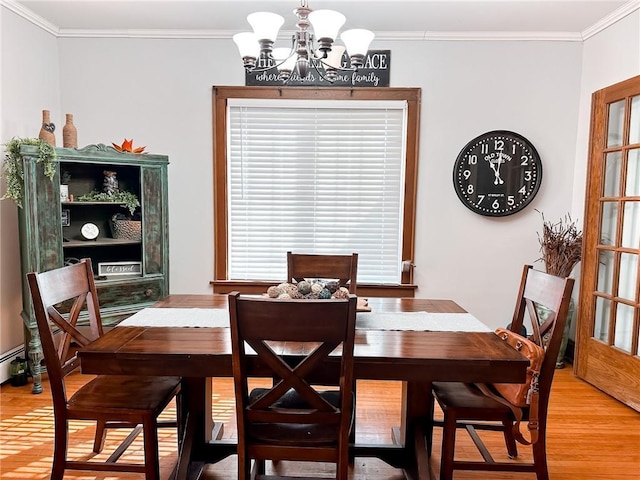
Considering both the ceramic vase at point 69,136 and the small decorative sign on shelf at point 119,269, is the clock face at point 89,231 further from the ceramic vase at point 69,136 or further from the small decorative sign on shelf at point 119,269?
the ceramic vase at point 69,136

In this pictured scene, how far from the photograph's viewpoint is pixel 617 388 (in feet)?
9.52

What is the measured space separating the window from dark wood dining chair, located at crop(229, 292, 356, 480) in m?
2.01

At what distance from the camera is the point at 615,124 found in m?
3.03

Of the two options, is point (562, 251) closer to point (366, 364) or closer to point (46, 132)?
point (366, 364)

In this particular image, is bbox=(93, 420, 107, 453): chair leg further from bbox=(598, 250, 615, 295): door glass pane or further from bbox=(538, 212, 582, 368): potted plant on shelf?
bbox=(598, 250, 615, 295): door glass pane

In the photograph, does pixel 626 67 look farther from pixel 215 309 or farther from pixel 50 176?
pixel 50 176

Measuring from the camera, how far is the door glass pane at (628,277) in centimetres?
284

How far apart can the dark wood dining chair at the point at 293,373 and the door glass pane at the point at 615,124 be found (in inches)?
105

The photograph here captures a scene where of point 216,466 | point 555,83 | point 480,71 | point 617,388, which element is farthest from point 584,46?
point 216,466

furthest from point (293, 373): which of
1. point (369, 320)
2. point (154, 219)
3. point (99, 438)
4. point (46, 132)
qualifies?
point (46, 132)

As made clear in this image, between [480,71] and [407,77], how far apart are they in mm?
579

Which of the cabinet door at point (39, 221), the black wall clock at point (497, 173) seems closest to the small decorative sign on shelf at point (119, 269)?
the cabinet door at point (39, 221)

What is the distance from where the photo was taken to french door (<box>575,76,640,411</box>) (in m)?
2.85

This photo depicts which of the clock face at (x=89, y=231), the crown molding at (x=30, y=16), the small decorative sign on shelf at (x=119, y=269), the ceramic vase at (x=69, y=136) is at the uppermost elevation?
the crown molding at (x=30, y=16)
